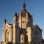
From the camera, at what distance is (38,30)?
5894 cm

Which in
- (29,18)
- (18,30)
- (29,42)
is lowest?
(29,42)

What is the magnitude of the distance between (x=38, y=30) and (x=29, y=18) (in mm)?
6007

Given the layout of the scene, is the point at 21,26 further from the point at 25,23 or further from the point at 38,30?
the point at 38,30

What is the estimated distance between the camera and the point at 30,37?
187 ft

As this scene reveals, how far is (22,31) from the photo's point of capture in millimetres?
59531

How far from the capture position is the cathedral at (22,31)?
57031 millimetres

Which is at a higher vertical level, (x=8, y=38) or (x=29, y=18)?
(x=29, y=18)

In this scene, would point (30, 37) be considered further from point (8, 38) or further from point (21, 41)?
point (8, 38)

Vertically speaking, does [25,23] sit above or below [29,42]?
above

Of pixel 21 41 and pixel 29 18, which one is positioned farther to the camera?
pixel 29 18

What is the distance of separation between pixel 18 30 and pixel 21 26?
17.8 ft

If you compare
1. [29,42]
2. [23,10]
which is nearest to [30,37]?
[29,42]

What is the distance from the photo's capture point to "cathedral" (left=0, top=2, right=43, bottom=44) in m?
57.0

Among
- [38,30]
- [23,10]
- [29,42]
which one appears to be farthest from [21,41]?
[23,10]
